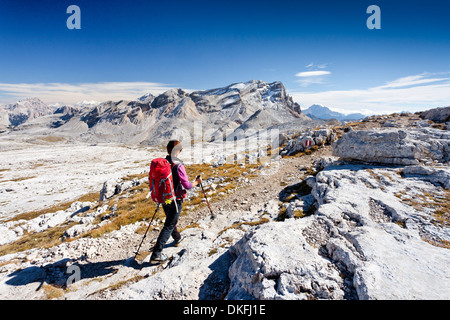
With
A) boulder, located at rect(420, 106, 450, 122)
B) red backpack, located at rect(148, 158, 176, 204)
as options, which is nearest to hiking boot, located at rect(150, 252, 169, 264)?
red backpack, located at rect(148, 158, 176, 204)

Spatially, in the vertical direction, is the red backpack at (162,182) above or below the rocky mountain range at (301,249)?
above

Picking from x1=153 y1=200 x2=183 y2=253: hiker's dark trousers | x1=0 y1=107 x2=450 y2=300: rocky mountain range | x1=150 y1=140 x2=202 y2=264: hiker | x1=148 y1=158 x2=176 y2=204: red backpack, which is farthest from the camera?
x1=153 y1=200 x2=183 y2=253: hiker's dark trousers

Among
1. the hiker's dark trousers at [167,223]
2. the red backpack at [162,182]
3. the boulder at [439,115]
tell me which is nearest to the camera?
the red backpack at [162,182]

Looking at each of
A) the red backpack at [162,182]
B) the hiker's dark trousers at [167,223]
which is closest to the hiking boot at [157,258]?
the hiker's dark trousers at [167,223]

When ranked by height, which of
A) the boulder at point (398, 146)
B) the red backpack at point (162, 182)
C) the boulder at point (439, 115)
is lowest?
the red backpack at point (162, 182)

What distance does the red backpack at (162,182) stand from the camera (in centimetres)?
617

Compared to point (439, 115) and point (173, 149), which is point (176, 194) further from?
point (439, 115)

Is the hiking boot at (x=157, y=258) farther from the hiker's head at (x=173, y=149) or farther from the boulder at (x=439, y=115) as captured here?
the boulder at (x=439, y=115)

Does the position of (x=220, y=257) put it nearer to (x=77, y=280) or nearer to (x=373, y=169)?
(x=77, y=280)

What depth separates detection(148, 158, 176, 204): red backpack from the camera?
6.17m

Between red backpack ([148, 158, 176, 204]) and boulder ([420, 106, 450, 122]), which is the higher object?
boulder ([420, 106, 450, 122])

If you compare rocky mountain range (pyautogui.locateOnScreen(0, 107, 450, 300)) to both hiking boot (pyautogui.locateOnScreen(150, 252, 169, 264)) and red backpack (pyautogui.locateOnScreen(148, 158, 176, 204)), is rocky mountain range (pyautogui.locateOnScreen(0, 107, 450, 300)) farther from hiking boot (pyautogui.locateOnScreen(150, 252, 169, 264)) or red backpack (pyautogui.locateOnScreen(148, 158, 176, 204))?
red backpack (pyautogui.locateOnScreen(148, 158, 176, 204))

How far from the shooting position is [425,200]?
24.0ft

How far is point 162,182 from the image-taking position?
620cm
